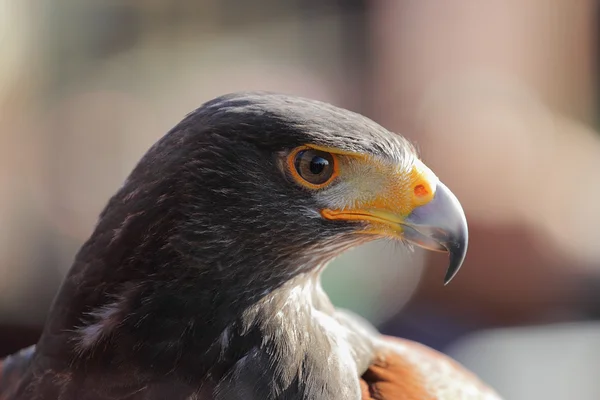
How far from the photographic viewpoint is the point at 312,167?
1.17 metres

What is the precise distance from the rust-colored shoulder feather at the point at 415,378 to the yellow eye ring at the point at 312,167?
471 mm

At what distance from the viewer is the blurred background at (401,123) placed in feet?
10.8

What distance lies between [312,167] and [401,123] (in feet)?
8.70

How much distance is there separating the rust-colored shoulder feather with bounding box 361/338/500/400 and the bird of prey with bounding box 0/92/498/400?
235mm

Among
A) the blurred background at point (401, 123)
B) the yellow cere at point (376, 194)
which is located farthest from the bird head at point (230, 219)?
the blurred background at point (401, 123)

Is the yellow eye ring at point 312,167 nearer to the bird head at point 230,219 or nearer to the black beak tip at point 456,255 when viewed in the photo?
the bird head at point 230,219

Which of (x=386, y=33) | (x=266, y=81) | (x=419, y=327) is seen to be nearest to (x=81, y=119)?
(x=266, y=81)

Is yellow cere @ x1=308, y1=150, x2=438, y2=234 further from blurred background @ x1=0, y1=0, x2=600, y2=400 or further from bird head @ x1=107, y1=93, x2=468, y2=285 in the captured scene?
blurred background @ x1=0, y1=0, x2=600, y2=400

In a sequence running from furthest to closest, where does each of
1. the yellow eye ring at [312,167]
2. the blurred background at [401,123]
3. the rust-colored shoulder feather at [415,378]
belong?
the blurred background at [401,123]
the rust-colored shoulder feather at [415,378]
the yellow eye ring at [312,167]

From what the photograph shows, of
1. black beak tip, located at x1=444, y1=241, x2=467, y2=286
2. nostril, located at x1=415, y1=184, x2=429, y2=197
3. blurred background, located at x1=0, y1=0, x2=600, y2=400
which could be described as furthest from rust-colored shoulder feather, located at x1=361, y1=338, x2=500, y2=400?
blurred background, located at x1=0, y1=0, x2=600, y2=400

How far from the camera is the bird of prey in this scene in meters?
1.17

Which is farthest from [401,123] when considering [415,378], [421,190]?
[421,190]

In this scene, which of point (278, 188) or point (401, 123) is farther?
point (401, 123)

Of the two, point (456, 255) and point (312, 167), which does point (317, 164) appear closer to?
point (312, 167)
